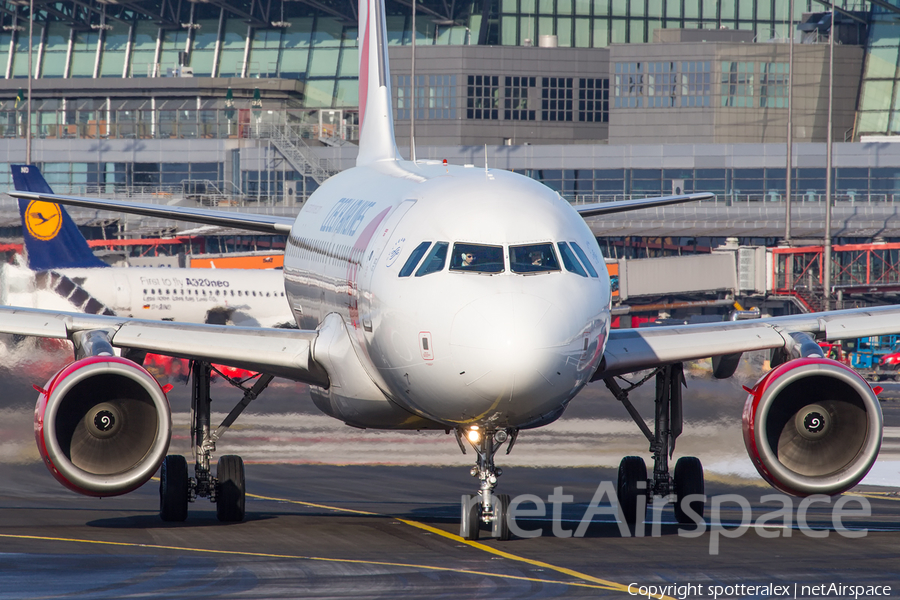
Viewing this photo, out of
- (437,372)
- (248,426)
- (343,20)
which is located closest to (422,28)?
(343,20)

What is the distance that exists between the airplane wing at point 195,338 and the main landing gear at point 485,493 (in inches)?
126

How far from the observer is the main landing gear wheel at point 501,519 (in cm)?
1711

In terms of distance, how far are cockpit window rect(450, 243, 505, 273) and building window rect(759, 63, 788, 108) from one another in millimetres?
85791

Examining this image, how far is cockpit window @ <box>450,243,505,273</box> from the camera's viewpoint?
1550cm

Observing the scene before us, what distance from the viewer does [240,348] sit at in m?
19.1

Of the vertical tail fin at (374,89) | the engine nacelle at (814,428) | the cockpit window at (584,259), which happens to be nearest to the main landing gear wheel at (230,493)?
the cockpit window at (584,259)

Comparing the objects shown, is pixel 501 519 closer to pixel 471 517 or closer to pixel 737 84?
pixel 471 517

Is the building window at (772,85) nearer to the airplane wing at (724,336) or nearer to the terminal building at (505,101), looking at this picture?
the terminal building at (505,101)

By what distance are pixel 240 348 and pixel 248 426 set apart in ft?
46.4

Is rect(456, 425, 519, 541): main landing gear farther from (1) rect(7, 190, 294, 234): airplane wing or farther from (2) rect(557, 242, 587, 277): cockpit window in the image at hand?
(1) rect(7, 190, 294, 234): airplane wing

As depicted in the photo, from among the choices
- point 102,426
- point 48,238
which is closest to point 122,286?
point 48,238

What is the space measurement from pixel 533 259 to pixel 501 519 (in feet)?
11.9

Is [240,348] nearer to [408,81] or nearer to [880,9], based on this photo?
[408,81]

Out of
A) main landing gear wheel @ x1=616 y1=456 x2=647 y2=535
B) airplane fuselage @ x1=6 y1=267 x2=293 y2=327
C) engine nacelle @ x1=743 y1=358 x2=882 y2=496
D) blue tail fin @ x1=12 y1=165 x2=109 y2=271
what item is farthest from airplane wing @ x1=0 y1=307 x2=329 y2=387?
blue tail fin @ x1=12 y1=165 x2=109 y2=271
